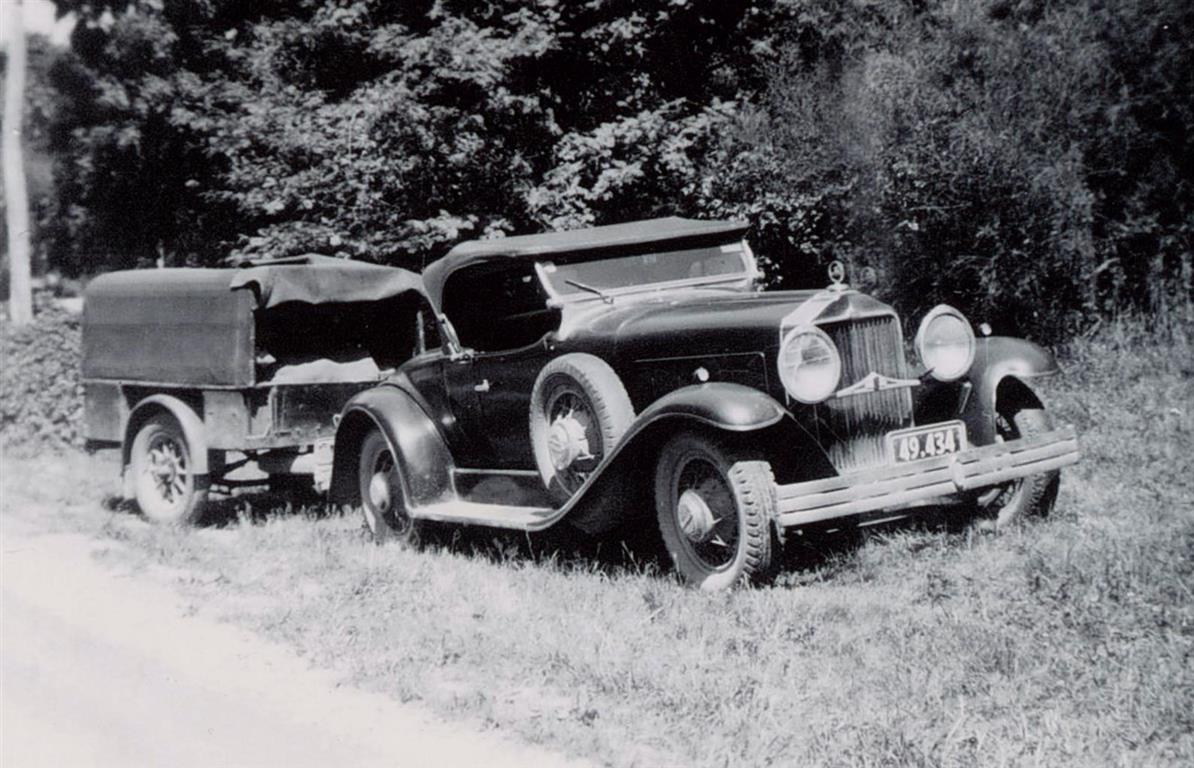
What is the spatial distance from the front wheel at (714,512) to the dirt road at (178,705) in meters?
1.69

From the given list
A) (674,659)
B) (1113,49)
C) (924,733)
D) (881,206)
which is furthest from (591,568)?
(1113,49)

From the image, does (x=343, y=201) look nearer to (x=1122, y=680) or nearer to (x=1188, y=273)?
Answer: (x=1188, y=273)

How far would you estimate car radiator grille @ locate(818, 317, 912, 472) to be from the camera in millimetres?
5543

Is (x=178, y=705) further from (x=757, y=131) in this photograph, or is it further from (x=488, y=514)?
(x=757, y=131)

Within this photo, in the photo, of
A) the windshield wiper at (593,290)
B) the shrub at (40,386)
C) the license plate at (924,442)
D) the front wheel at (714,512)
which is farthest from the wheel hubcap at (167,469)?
the license plate at (924,442)

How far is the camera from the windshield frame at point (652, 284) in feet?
21.0

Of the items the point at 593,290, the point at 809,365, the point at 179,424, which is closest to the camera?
the point at 809,365

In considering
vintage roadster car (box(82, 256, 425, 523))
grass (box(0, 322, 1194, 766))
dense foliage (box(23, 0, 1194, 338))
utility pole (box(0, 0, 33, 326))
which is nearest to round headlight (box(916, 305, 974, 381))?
grass (box(0, 322, 1194, 766))

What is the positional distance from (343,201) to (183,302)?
4579 mm

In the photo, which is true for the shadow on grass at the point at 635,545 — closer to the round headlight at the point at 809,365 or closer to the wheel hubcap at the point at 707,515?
the wheel hubcap at the point at 707,515

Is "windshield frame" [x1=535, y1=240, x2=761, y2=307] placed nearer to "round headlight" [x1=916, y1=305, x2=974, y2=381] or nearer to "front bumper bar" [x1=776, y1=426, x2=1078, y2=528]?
"round headlight" [x1=916, y1=305, x2=974, y2=381]

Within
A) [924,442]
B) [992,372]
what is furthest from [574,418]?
[992,372]

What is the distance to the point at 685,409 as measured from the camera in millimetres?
5148

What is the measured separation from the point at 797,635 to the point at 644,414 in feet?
4.36
